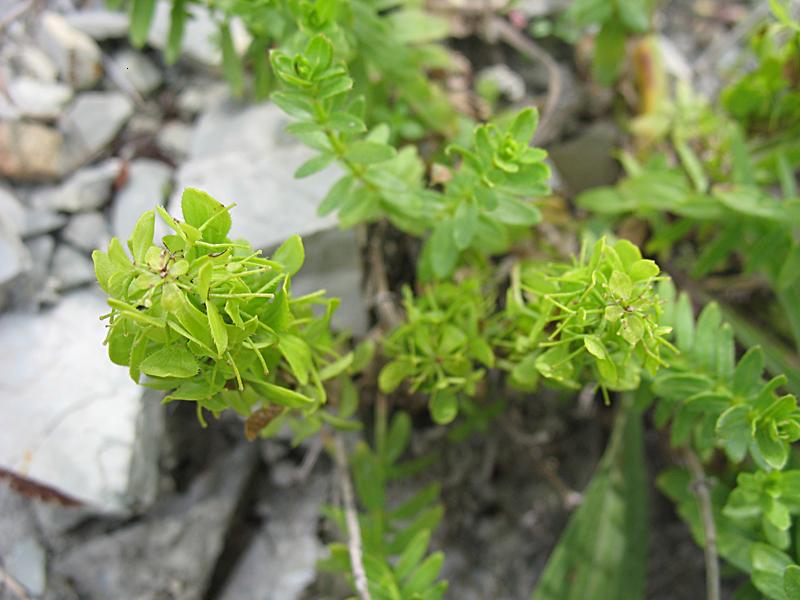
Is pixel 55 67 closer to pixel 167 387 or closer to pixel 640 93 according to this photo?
pixel 167 387

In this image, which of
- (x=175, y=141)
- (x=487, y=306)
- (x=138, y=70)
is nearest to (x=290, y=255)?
(x=487, y=306)

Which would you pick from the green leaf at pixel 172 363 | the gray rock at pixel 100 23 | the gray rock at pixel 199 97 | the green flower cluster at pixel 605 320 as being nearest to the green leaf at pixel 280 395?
the green leaf at pixel 172 363

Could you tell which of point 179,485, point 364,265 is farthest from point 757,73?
point 179,485

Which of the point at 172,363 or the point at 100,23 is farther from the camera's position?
the point at 100,23

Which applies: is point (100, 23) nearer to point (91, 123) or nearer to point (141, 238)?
point (91, 123)

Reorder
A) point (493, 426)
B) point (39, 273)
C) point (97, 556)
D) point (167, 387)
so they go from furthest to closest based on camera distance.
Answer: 1. point (493, 426)
2. point (39, 273)
3. point (97, 556)
4. point (167, 387)

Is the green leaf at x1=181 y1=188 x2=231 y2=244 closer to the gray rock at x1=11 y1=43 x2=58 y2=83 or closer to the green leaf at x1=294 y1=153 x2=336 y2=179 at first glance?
the green leaf at x1=294 y1=153 x2=336 y2=179

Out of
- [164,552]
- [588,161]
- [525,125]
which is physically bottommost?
[164,552]

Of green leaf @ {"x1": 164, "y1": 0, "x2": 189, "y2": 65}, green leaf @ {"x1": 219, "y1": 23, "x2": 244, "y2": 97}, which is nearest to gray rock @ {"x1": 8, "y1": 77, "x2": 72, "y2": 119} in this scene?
green leaf @ {"x1": 164, "y1": 0, "x2": 189, "y2": 65}
